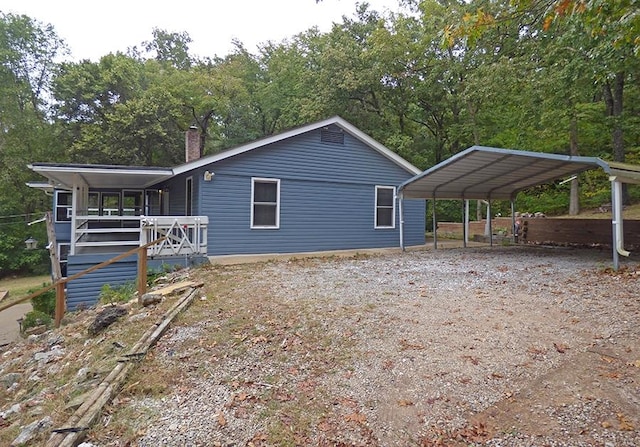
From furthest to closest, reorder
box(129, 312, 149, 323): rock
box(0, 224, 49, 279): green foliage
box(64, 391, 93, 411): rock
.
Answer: box(0, 224, 49, 279): green foliage, box(129, 312, 149, 323): rock, box(64, 391, 93, 411): rock

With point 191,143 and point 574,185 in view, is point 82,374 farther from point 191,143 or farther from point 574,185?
point 574,185

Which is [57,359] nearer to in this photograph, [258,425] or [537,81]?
[258,425]

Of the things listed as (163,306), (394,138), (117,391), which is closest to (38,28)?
(394,138)

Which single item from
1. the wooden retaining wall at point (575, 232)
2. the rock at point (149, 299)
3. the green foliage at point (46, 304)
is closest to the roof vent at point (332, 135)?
the rock at point (149, 299)

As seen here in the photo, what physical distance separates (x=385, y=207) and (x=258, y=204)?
4565 millimetres

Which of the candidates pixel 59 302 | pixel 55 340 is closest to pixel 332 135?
pixel 59 302

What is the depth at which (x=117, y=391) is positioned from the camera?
307cm

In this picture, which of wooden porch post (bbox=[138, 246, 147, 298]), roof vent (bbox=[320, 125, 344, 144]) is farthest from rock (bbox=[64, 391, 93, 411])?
roof vent (bbox=[320, 125, 344, 144])

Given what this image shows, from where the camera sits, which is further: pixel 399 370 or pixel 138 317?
pixel 138 317

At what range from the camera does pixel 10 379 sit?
15.0 ft

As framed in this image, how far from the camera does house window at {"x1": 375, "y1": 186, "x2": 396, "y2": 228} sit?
12875 millimetres

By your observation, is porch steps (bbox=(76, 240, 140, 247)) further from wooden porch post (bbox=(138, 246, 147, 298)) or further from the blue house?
wooden porch post (bbox=(138, 246, 147, 298))

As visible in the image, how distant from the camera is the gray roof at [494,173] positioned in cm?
816

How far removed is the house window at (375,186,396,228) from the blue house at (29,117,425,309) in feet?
0.11
